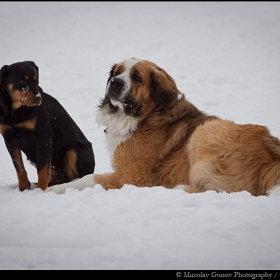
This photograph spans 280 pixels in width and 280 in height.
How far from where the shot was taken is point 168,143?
5.21m

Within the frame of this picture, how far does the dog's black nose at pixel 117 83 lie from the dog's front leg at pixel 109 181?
3.35 ft

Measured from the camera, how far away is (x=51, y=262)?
10.5ft

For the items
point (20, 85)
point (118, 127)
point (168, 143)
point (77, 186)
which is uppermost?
point (20, 85)

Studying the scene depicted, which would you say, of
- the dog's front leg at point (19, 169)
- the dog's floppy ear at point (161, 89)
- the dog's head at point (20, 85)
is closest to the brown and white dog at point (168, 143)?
the dog's floppy ear at point (161, 89)

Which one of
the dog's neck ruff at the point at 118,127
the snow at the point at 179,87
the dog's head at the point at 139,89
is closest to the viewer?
the snow at the point at 179,87

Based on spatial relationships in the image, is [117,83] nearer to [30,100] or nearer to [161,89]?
[161,89]

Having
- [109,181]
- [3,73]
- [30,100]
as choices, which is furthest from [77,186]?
[3,73]

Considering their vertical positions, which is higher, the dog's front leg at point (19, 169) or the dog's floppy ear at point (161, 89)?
the dog's floppy ear at point (161, 89)

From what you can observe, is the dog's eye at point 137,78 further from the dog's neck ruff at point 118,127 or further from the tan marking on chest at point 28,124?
the tan marking on chest at point 28,124

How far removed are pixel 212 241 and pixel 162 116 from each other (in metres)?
2.22

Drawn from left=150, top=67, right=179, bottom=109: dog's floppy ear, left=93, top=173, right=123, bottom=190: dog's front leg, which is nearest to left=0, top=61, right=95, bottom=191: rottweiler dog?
left=93, top=173, right=123, bottom=190: dog's front leg

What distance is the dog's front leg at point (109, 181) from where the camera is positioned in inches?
199

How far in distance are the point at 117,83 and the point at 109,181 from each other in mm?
1124

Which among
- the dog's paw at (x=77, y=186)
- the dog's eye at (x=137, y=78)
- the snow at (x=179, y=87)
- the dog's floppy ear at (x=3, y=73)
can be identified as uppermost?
the dog's floppy ear at (x=3, y=73)
